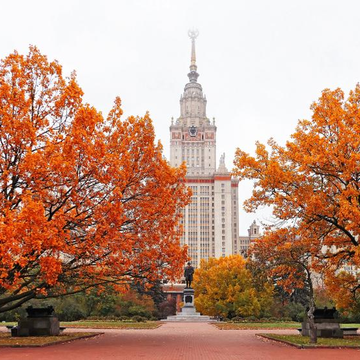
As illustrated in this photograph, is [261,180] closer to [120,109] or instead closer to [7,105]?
[120,109]

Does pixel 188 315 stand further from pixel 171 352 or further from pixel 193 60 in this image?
pixel 193 60

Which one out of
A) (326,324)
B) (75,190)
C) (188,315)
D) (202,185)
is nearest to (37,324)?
(75,190)

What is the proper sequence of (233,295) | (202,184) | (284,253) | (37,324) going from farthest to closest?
(202,184), (233,295), (37,324), (284,253)

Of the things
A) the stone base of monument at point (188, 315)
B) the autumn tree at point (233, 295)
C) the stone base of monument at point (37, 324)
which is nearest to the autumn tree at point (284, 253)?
the stone base of monument at point (37, 324)

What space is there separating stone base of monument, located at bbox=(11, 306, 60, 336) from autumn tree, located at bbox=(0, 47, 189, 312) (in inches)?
105

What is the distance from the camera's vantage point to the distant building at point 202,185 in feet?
483

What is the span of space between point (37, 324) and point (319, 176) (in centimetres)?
1516

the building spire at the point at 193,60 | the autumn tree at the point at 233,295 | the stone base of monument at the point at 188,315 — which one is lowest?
the stone base of monument at the point at 188,315

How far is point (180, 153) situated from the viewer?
15625 cm

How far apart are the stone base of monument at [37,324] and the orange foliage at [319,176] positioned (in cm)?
1112

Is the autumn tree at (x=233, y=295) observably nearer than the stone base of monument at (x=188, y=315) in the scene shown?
No

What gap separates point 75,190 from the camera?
1802cm

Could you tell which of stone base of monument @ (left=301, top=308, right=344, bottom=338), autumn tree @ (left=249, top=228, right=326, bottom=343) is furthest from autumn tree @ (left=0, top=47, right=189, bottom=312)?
stone base of monument @ (left=301, top=308, right=344, bottom=338)

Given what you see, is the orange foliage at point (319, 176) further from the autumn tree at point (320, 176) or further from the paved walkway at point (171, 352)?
the paved walkway at point (171, 352)
